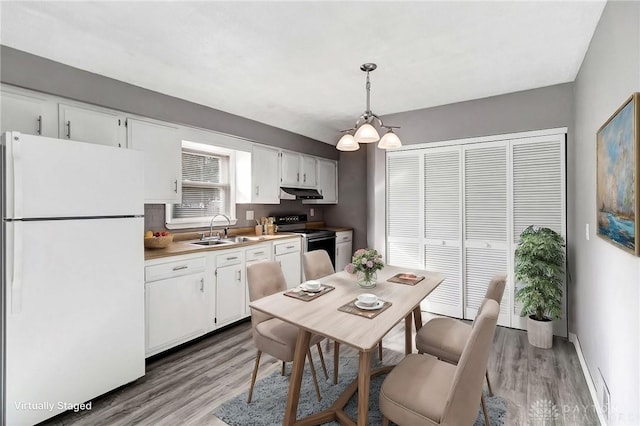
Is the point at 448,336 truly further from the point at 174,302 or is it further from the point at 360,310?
the point at 174,302

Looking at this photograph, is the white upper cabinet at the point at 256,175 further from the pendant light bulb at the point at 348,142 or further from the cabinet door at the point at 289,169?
the pendant light bulb at the point at 348,142

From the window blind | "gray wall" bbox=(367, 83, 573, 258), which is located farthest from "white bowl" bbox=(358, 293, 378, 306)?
the window blind

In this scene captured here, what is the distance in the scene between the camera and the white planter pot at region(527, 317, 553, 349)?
9.73ft

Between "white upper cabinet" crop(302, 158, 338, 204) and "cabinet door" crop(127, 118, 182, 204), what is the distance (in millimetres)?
2286

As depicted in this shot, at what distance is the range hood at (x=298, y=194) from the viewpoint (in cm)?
452

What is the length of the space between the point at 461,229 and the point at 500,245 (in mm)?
433

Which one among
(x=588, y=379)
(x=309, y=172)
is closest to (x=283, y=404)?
(x=588, y=379)

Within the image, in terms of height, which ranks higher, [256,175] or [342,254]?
[256,175]

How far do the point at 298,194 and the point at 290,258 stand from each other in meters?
0.99

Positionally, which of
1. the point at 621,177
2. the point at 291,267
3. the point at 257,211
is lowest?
the point at 291,267

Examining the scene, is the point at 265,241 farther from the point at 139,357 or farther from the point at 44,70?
the point at 44,70

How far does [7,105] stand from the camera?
7.21 feet

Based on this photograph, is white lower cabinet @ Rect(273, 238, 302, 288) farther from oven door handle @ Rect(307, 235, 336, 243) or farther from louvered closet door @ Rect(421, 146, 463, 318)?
louvered closet door @ Rect(421, 146, 463, 318)

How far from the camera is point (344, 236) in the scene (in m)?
5.00
